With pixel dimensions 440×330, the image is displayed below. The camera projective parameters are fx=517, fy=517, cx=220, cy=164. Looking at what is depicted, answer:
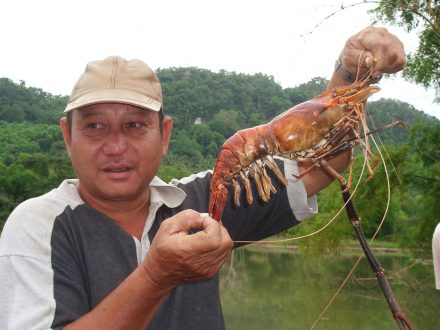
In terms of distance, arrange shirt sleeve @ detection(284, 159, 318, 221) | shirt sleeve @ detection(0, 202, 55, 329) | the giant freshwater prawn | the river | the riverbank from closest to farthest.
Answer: shirt sleeve @ detection(0, 202, 55, 329), the giant freshwater prawn, shirt sleeve @ detection(284, 159, 318, 221), the river, the riverbank

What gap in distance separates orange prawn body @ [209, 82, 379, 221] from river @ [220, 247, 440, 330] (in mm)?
8864

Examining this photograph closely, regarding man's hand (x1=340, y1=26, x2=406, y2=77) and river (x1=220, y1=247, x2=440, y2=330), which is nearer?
man's hand (x1=340, y1=26, x2=406, y2=77)

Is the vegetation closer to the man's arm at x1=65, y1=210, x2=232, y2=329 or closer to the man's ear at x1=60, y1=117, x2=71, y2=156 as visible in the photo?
the man's arm at x1=65, y1=210, x2=232, y2=329

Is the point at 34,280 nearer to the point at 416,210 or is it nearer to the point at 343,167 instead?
the point at 343,167

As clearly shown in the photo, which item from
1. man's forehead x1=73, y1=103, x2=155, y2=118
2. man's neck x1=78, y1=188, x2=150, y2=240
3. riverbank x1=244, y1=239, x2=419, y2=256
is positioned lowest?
riverbank x1=244, y1=239, x2=419, y2=256

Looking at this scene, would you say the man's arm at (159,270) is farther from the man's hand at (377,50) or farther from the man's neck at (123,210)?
the man's hand at (377,50)

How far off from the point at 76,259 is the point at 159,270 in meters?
0.55

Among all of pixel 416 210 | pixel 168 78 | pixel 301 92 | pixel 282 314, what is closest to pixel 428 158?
pixel 416 210

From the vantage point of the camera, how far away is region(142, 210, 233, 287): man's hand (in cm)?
211

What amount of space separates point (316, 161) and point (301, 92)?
3866 cm

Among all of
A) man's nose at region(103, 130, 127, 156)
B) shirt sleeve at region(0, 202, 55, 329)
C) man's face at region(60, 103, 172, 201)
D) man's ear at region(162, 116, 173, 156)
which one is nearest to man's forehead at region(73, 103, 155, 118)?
man's face at region(60, 103, 172, 201)

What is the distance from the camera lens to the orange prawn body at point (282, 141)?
9.78ft

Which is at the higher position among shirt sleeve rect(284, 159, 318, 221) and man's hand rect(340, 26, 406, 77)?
man's hand rect(340, 26, 406, 77)

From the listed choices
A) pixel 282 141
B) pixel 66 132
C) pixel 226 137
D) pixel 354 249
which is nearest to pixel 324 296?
pixel 354 249
